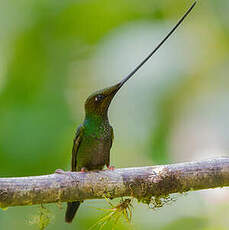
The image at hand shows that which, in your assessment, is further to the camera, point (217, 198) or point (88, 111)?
point (217, 198)

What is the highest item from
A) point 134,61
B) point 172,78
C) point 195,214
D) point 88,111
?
point 134,61

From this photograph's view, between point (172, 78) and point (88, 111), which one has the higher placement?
point (172, 78)

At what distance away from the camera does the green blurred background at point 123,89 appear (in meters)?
5.54

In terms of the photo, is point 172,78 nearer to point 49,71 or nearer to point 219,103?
point 219,103

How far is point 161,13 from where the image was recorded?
740 cm

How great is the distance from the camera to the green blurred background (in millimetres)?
5543

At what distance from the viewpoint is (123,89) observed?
6926 mm

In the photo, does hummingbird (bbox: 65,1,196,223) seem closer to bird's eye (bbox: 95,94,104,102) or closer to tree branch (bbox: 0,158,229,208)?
bird's eye (bbox: 95,94,104,102)

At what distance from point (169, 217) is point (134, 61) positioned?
2249mm

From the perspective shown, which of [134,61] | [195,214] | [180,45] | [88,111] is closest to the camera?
[88,111]

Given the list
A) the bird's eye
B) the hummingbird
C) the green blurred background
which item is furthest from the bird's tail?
the bird's eye

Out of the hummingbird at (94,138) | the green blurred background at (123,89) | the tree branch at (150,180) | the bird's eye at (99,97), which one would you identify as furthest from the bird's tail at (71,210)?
the bird's eye at (99,97)

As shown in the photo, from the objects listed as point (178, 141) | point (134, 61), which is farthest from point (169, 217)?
point (134, 61)

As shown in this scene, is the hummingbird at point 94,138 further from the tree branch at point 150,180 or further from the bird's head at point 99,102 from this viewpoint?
the tree branch at point 150,180
